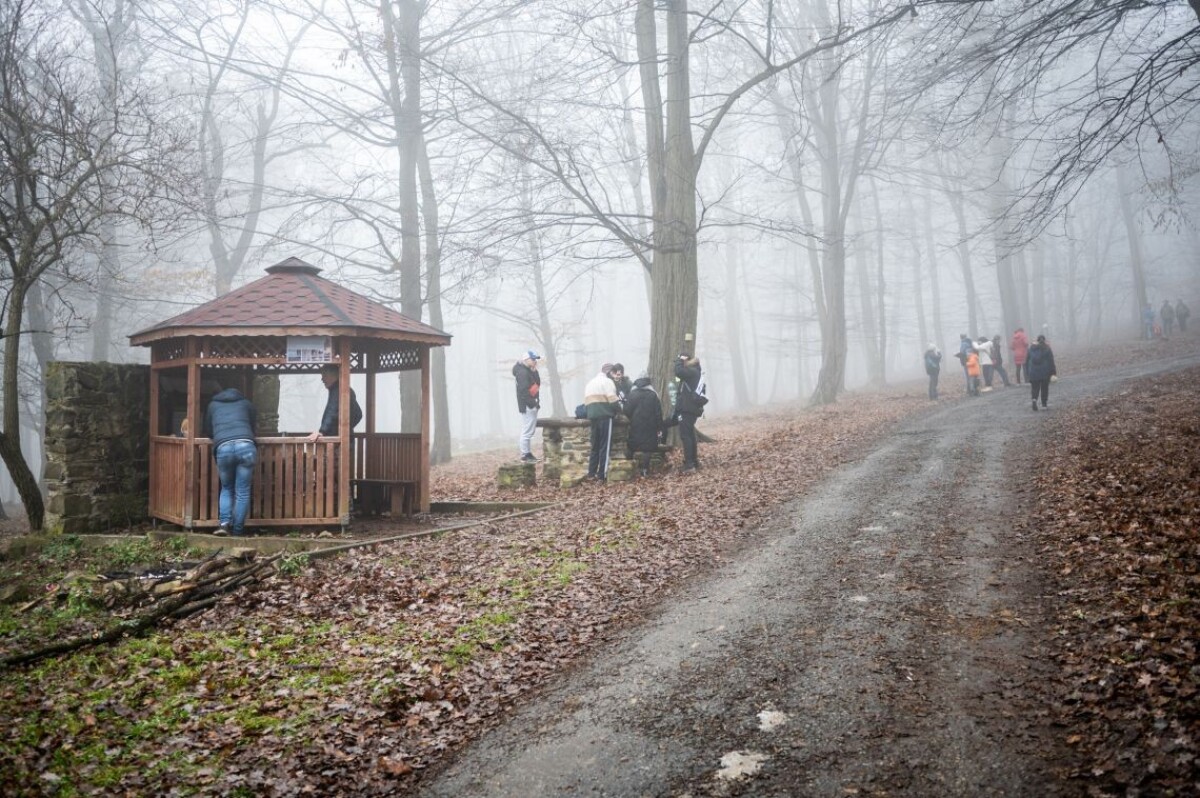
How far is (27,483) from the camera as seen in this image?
10953 millimetres

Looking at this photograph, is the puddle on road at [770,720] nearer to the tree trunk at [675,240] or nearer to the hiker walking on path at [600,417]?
the hiker walking on path at [600,417]

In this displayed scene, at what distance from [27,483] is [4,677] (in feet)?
21.4

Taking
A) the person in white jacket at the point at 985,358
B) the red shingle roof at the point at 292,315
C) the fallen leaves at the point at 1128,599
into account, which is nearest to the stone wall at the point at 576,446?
the red shingle roof at the point at 292,315

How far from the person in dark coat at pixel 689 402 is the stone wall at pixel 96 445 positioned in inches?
324

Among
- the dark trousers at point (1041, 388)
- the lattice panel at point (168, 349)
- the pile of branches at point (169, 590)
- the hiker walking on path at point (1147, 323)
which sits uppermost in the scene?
the hiker walking on path at point (1147, 323)

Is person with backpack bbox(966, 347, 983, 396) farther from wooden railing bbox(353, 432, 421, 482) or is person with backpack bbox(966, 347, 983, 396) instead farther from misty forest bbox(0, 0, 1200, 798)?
wooden railing bbox(353, 432, 421, 482)

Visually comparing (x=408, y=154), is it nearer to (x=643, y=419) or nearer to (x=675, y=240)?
(x=675, y=240)

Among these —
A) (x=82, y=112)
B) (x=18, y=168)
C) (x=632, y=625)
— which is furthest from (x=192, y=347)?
(x=632, y=625)

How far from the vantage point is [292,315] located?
33.3 feet

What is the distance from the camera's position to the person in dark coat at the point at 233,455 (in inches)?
382

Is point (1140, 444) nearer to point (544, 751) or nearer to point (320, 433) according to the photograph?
point (544, 751)

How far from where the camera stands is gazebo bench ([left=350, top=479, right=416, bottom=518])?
11.9 meters

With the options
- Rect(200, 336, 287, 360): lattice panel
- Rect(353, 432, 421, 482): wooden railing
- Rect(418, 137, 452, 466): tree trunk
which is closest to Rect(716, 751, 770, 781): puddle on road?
Rect(200, 336, 287, 360): lattice panel

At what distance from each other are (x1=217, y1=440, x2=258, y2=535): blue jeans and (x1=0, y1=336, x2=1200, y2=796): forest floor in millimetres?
1811
